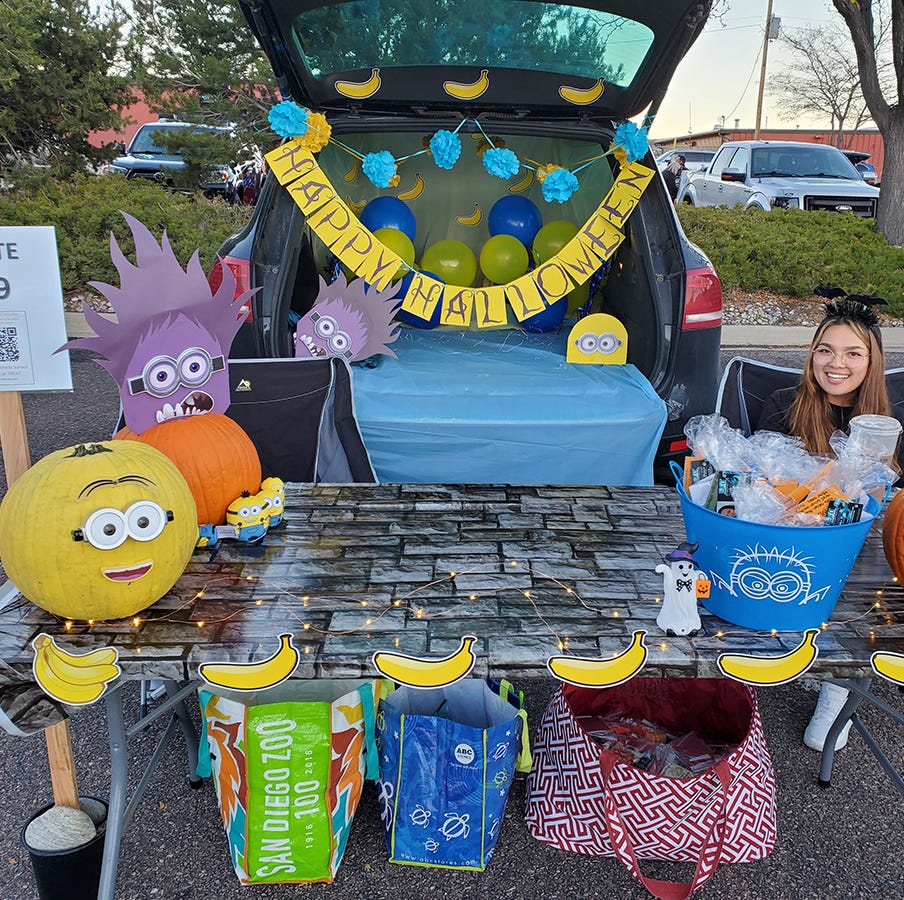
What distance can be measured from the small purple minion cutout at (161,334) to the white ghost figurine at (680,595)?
1.12 meters

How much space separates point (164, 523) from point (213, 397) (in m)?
0.56

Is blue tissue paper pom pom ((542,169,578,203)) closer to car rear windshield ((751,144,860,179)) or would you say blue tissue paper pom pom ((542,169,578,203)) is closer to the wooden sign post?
the wooden sign post

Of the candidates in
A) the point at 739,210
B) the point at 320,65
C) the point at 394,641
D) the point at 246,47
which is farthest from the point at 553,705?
the point at 246,47

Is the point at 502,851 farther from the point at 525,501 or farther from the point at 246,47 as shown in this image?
the point at 246,47

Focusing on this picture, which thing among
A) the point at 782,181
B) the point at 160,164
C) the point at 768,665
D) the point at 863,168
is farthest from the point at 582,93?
the point at 863,168

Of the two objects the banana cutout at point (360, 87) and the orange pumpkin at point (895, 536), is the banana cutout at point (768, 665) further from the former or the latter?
the banana cutout at point (360, 87)

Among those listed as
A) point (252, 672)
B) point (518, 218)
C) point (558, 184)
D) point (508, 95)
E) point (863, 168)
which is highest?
point (508, 95)

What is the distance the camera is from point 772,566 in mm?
1347

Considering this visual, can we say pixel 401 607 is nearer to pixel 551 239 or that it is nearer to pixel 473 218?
pixel 551 239

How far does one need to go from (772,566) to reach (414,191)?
4.07 metres

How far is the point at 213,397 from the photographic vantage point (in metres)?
1.92

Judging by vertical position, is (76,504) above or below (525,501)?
above

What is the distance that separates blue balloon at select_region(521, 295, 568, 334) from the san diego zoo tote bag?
294 cm

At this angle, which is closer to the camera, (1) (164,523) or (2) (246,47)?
(1) (164,523)
